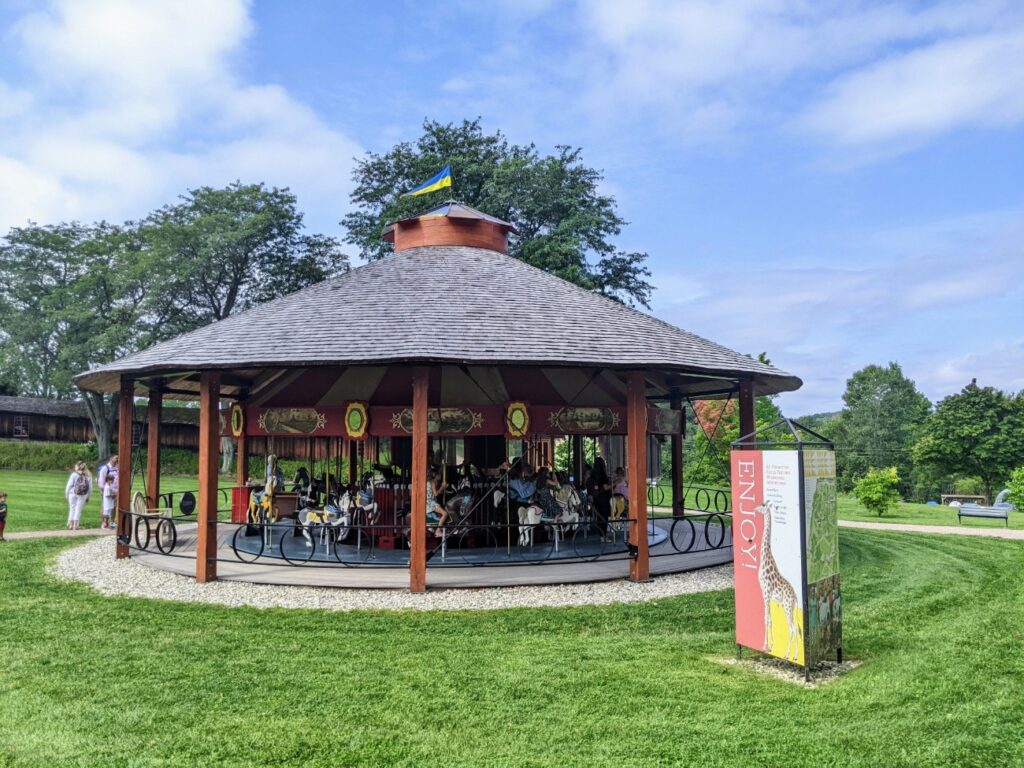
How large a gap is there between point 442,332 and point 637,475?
397 centimetres

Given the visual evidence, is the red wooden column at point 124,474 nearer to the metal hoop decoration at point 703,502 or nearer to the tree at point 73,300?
the metal hoop decoration at point 703,502

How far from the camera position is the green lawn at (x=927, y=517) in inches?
880

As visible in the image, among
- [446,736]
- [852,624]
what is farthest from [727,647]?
[446,736]

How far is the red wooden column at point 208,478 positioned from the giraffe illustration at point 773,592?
8321mm

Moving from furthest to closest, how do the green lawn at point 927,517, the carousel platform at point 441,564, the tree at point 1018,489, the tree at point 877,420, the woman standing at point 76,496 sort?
the tree at point 877,420 → the tree at point 1018,489 → the green lawn at point 927,517 → the woman standing at point 76,496 → the carousel platform at point 441,564

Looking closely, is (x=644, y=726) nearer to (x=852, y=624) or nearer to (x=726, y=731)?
(x=726, y=731)

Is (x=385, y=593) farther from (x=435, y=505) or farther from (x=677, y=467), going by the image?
(x=677, y=467)

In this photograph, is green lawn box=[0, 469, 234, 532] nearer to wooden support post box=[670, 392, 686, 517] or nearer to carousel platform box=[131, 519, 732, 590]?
carousel platform box=[131, 519, 732, 590]

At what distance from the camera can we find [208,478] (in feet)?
37.5

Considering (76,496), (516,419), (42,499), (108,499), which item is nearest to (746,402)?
(516,419)

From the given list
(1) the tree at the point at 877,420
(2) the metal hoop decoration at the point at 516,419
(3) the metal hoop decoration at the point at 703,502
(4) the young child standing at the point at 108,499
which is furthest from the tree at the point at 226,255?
(1) the tree at the point at 877,420

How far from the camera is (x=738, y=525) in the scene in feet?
24.2

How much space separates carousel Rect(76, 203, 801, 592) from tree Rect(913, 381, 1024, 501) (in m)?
30.2

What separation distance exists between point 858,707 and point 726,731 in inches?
52.7
